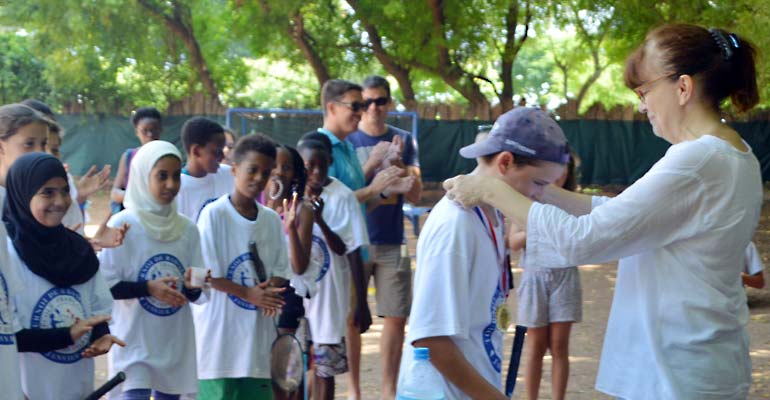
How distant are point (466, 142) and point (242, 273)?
692 inches

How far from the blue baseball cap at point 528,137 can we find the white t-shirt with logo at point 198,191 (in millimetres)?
3622

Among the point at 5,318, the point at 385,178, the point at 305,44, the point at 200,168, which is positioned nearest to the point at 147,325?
the point at 5,318

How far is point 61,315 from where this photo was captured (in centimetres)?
408

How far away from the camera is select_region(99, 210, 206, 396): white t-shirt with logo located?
188 inches

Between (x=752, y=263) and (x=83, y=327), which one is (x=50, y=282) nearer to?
(x=83, y=327)

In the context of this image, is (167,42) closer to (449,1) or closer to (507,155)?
(449,1)

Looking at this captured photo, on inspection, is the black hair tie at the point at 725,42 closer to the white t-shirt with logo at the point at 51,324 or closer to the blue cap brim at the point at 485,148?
the blue cap brim at the point at 485,148

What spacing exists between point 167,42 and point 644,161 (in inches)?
461

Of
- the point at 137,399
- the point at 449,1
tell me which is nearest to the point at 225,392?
the point at 137,399

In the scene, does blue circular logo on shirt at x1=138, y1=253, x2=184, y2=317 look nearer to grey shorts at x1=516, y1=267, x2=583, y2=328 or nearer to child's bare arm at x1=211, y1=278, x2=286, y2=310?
child's bare arm at x1=211, y1=278, x2=286, y2=310

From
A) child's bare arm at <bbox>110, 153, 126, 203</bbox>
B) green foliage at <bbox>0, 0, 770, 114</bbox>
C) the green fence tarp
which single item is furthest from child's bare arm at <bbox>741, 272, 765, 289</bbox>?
the green fence tarp

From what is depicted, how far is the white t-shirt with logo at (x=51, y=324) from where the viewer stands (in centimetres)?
404

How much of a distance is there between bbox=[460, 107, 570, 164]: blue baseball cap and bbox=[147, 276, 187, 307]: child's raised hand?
2162 mm

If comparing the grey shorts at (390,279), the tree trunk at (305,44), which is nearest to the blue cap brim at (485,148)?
the grey shorts at (390,279)
